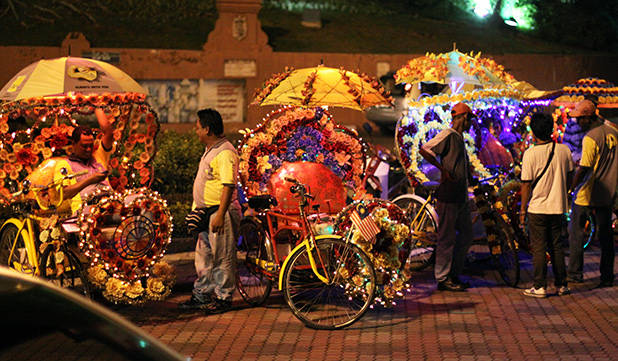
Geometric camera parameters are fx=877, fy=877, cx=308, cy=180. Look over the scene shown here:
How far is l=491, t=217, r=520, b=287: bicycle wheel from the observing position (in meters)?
10.1

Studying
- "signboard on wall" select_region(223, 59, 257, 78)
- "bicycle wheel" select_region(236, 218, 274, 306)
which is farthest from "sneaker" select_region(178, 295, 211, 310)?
"signboard on wall" select_region(223, 59, 257, 78)

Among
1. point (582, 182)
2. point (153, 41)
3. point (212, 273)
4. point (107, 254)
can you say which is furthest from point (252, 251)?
point (153, 41)

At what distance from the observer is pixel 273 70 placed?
29.8 meters

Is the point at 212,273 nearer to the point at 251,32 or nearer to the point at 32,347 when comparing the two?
the point at 32,347

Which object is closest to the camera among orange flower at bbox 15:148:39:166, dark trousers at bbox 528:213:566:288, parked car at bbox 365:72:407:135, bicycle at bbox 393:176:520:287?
dark trousers at bbox 528:213:566:288

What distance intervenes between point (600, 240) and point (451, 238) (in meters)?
1.72

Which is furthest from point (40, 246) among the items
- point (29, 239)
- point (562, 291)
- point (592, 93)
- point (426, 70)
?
point (592, 93)

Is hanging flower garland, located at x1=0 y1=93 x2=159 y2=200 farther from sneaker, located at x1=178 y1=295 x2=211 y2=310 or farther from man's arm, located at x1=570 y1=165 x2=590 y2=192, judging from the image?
man's arm, located at x1=570 y1=165 x2=590 y2=192

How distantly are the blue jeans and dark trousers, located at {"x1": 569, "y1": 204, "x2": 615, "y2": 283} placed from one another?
4031 millimetres

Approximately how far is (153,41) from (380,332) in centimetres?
2512

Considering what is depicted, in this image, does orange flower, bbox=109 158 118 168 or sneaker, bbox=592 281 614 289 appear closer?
sneaker, bbox=592 281 614 289

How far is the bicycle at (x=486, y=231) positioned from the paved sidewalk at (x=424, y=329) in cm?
40

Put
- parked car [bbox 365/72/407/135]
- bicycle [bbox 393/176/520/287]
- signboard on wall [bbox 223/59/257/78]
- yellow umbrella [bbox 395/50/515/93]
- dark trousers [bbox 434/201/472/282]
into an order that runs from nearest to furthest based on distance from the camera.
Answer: dark trousers [bbox 434/201/472/282], bicycle [bbox 393/176/520/287], yellow umbrella [bbox 395/50/515/93], parked car [bbox 365/72/407/135], signboard on wall [bbox 223/59/257/78]

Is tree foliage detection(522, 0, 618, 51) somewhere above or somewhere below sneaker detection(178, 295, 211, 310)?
above
